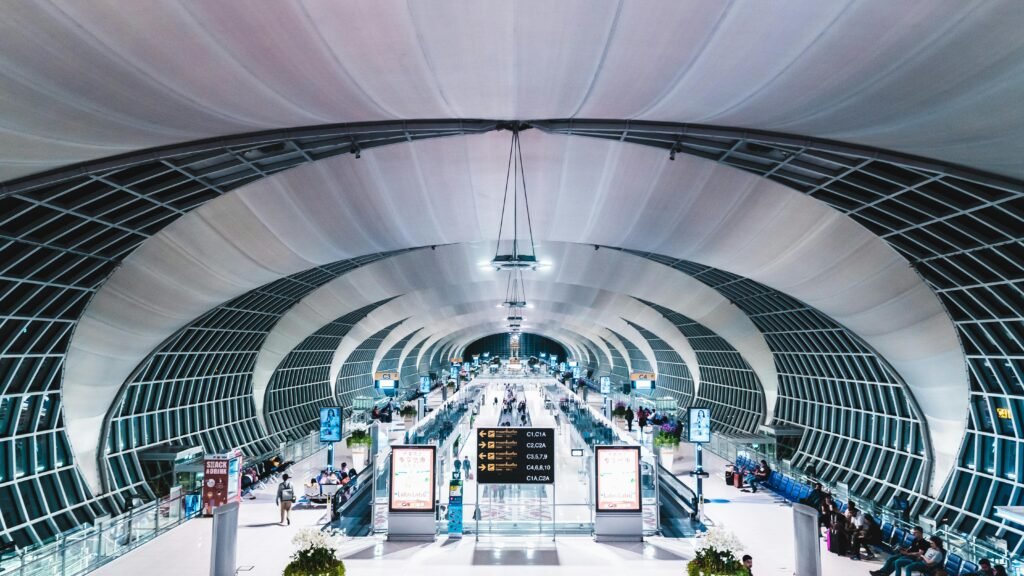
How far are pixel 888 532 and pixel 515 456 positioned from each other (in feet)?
28.9

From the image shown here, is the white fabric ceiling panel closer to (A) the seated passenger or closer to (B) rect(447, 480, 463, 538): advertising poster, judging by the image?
(A) the seated passenger

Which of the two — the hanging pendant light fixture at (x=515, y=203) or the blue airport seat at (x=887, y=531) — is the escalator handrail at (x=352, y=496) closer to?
the hanging pendant light fixture at (x=515, y=203)

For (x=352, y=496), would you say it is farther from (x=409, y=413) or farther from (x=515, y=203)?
(x=409, y=413)

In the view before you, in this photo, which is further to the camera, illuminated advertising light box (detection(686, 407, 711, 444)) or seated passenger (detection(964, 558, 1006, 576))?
illuminated advertising light box (detection(686, 407, 711, 444))

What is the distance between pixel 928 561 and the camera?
1282 cm

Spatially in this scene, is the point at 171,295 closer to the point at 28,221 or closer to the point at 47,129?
the point at 28,221

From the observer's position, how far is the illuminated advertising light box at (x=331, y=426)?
27.7 metres

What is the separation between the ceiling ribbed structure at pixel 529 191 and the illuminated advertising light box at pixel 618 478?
7387 mm

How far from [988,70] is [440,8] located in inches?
253

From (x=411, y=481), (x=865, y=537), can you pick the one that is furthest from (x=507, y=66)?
(x=865, y=537)

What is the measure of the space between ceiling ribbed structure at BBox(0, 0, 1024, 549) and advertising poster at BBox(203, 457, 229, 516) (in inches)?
222

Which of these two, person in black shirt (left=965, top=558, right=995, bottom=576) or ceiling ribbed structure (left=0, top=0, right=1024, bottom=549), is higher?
ceiling ribbed structure (left=0, top=0, right=1024, bottom=549)

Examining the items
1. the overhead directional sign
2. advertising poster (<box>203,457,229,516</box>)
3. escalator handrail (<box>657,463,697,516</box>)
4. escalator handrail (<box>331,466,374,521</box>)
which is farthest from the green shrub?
the overhead directional sign

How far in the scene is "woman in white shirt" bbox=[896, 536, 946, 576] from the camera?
39.9ft
